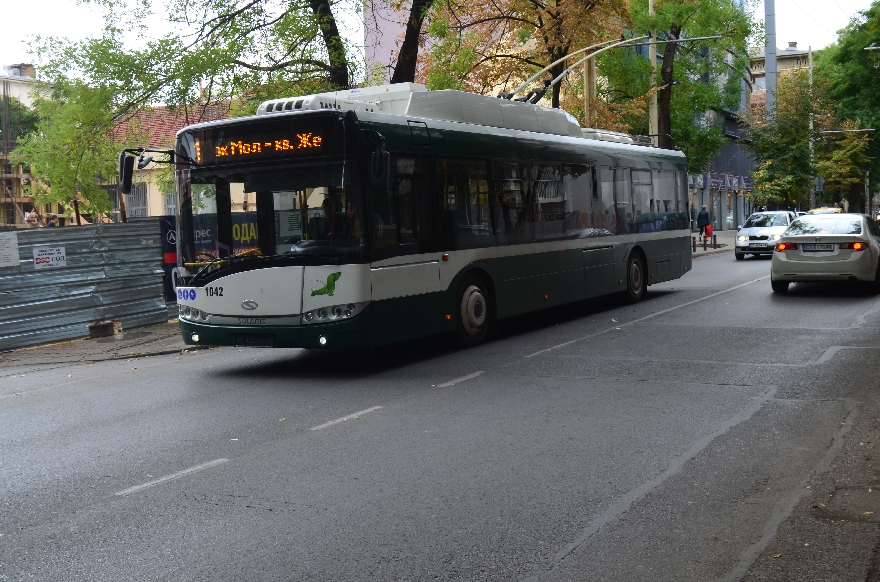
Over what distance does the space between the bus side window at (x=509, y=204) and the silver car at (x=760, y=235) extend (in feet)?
71.9

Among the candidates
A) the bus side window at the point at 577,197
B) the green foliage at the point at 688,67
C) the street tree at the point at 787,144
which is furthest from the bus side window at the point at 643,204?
the street tree at the point at 787,144

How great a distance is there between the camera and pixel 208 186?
12.2m

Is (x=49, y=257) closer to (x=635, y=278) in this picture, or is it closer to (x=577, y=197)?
(x=577, y=197)

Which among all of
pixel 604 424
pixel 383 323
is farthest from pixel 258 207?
pixel 604 424

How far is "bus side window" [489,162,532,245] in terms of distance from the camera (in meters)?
14.5

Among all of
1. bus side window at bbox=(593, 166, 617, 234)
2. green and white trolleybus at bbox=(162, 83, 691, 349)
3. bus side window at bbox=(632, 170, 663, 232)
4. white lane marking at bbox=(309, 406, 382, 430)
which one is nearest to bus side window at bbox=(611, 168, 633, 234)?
bus side window at bbox=(593, 166, 617, 234)

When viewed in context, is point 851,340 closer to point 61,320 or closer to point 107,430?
point 107,430

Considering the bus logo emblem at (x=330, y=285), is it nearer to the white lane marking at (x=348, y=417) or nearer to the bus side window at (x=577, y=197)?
the white lane marking at (x=348, y=417)

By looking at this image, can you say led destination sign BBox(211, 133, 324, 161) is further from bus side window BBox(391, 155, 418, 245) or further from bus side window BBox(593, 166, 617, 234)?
bus side window BBox(593, 166, 617, 234)

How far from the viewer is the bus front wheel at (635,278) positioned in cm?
1959

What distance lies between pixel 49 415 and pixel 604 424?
17.4 ft

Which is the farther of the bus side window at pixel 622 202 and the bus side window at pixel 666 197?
the bus side window at pixel 666 197

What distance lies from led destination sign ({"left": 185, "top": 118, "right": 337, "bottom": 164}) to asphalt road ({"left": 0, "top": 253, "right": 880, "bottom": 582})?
254cm

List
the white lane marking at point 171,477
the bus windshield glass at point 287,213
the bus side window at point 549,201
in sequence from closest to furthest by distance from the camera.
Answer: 1. the white lane marking at point 171,477
2. the bus windshield glass at point 287,213
3. the bus side window at point 549,201
